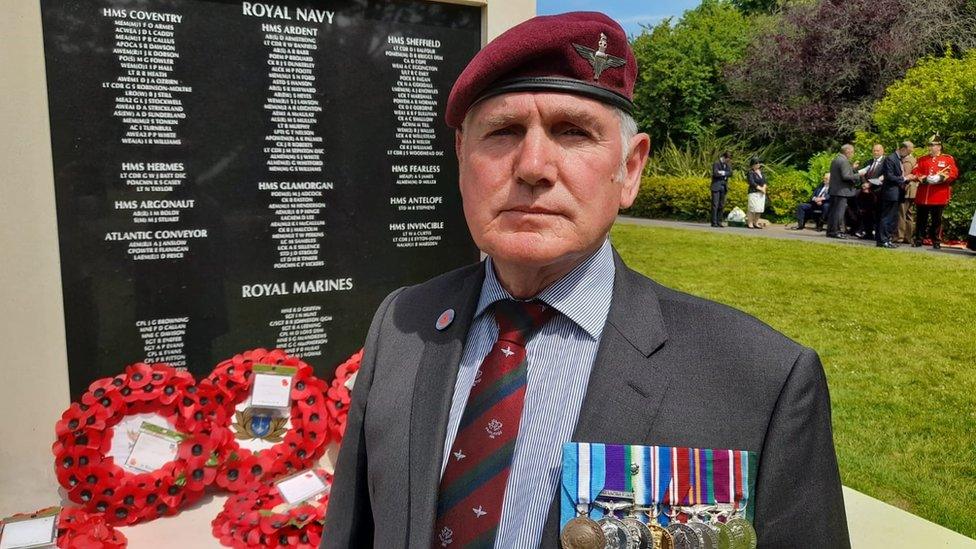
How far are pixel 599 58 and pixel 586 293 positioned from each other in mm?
535

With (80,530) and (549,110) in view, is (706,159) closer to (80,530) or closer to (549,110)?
(80,530)

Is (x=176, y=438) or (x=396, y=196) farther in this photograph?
(x=396, y=196)

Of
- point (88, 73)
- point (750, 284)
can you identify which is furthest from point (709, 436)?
point (750, 284)

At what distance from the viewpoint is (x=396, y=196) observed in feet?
11.7

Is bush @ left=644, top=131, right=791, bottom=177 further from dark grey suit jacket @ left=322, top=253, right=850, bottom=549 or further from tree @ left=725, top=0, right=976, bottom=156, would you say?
dark grey suit jacket @ left=322, top=253, right=850, bottom=549

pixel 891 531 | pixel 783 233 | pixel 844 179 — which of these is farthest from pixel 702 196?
pixel 891 531

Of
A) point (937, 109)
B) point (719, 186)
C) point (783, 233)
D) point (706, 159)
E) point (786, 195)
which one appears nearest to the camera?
point (937, 109)

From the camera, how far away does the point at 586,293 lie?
158 cm

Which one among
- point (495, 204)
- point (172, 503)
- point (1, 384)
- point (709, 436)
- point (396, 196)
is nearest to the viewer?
point (709, 436)

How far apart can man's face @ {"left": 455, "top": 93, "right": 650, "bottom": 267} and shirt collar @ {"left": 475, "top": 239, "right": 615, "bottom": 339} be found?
0.07 m

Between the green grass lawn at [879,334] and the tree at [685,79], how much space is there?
20281 millimetres

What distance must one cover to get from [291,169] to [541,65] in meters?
2.11

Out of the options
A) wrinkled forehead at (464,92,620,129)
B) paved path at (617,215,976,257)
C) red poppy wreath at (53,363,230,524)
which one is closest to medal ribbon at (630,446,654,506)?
wrinkled forehead at (464,92,620,129)

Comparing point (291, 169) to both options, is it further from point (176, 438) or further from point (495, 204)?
point (495, 204)
